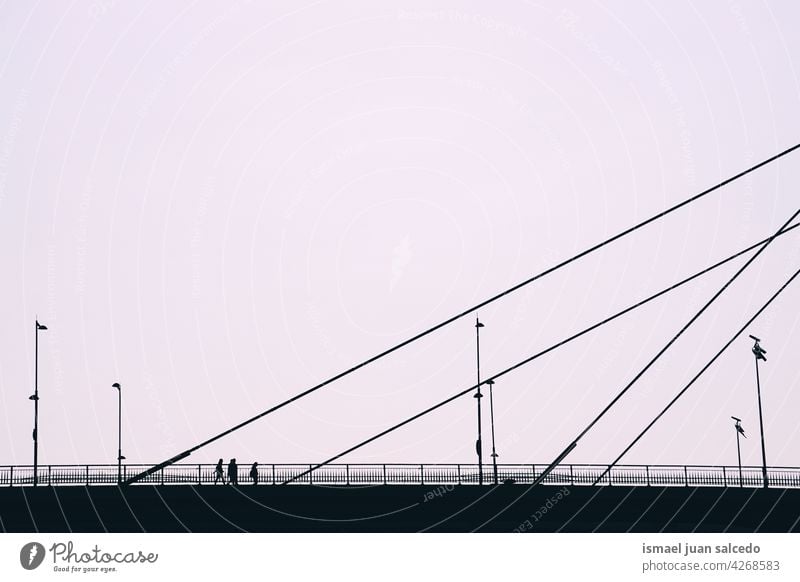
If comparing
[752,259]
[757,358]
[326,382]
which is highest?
[757,358]

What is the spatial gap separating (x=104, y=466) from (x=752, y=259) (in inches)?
1850

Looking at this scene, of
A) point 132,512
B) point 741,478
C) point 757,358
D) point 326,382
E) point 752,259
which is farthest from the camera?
point 757,358

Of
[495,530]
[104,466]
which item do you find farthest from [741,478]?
[104,466]

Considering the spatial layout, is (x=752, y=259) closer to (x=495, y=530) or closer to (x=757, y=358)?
(x=495, y=530)

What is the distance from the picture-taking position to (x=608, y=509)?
67.4 m

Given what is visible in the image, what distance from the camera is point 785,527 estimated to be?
6756cm

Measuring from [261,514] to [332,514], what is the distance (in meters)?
3.32

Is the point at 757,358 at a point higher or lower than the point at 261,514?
higher
